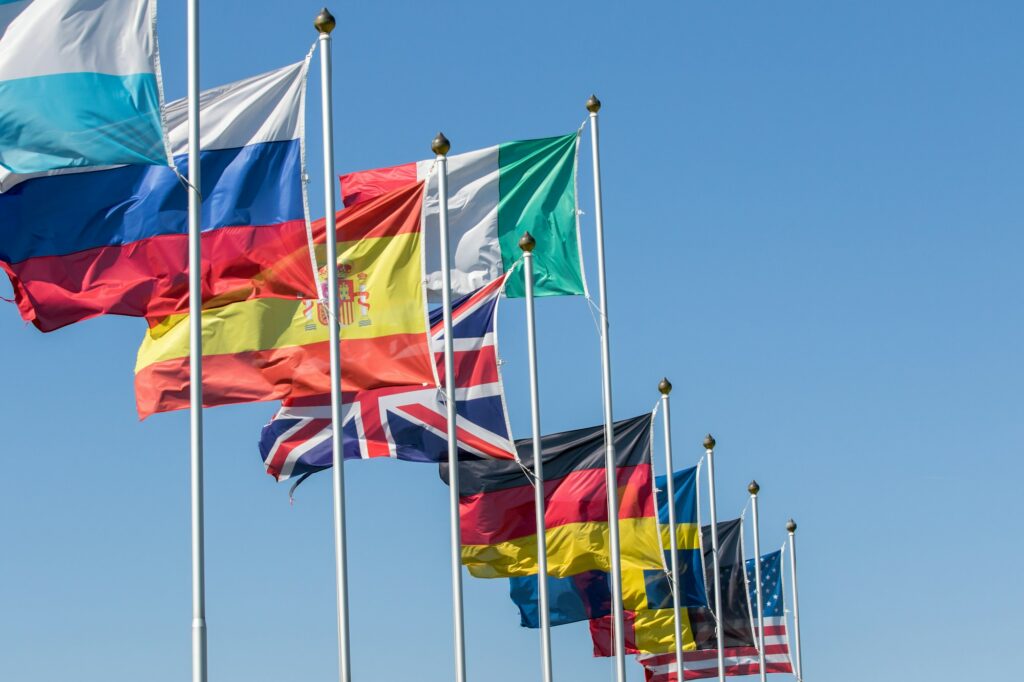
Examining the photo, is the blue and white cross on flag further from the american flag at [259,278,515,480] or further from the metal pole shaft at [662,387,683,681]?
the metal pole shaft at [662,387,683,681]

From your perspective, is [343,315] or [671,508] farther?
[671,508]

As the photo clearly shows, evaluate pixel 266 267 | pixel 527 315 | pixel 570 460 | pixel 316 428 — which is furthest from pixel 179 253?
pixel 570 460

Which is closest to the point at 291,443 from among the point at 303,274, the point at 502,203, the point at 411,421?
the point at 411,421

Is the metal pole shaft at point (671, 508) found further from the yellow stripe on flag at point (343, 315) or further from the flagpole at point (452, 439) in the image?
the yellow stripe on flag at point (343, 315)

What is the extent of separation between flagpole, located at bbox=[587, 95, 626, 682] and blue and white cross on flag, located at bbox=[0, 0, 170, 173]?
39.3ft

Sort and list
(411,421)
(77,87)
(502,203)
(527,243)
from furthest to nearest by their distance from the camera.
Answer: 1. (502,203)
2. (527,243)
3. (411,421)
4. (77,87)

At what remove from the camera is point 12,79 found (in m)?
18.0

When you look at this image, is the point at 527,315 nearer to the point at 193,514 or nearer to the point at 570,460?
the point at 570,460

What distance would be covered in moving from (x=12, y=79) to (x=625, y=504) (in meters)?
15.8

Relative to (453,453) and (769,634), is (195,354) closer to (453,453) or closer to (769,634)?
(453,453)

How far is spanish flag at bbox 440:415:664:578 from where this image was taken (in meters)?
28.9

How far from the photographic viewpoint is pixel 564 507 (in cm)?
2967

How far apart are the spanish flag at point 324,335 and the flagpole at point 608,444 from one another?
5755 mm

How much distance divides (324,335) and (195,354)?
212 inches
